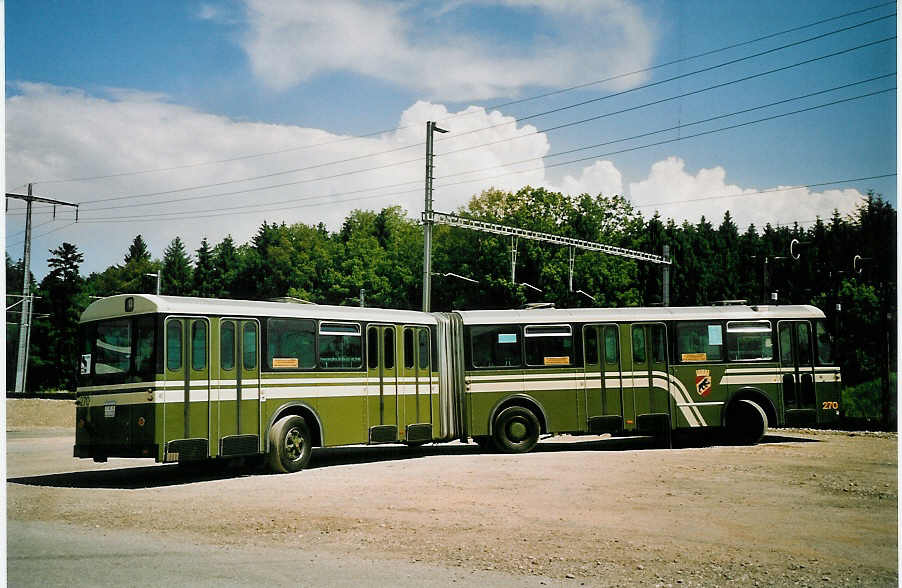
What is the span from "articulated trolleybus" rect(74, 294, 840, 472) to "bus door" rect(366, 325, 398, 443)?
2 cm

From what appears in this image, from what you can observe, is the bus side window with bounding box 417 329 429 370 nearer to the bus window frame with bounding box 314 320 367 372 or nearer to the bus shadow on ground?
the bus window frame with bounding box 314 320 367 372

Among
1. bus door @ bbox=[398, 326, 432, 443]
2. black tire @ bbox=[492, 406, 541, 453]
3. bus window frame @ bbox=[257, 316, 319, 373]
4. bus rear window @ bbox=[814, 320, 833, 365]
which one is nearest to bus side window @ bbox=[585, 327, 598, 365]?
black tire @ bbox=[492, 406, 541, 453]

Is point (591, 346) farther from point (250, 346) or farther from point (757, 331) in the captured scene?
point (250, 346)

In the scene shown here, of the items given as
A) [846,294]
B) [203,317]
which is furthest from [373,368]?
[846,294]

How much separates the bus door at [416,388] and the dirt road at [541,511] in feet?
1.73

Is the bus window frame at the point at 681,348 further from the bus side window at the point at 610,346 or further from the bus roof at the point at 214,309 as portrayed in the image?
the bus roof at the point at 214,309

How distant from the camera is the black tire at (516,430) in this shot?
1639cm

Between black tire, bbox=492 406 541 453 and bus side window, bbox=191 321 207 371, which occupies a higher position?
bus side window, bbox=191 321 207 371

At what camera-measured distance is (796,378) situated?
1727 cm

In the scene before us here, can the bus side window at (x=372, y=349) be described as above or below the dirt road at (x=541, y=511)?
above

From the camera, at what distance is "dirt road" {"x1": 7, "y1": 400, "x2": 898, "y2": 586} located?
7297 mm

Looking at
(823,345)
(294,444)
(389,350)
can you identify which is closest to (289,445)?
(294,444)

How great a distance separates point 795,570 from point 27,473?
38.1ft

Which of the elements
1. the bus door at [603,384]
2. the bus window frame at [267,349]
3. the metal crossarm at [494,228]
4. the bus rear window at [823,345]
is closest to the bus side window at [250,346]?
the bus window frame at [267,349]
